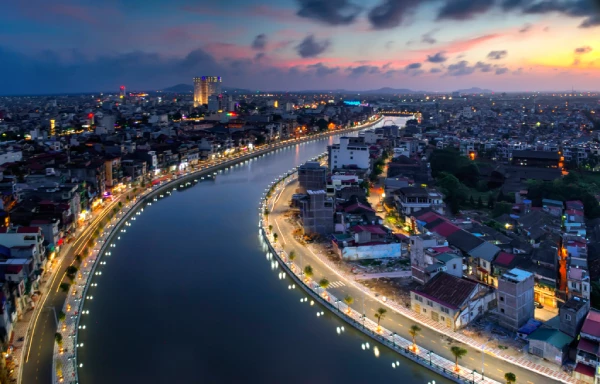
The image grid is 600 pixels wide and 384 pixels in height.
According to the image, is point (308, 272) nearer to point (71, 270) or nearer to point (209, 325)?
point (209, 325)

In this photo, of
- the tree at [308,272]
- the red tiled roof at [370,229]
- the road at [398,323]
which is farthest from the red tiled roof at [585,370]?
the red tiled roof at [370,229]

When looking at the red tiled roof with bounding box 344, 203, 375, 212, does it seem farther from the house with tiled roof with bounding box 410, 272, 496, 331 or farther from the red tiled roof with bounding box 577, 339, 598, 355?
the red tiled roof with bounding box 577, 339, 598, 355

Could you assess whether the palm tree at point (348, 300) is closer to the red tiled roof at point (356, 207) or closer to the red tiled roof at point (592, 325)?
the red tiled roof at point (592, 325)

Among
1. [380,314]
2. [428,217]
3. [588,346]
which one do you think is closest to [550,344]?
[588,346]

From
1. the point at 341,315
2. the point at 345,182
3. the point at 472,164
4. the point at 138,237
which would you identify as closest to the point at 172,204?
the point at 138,237

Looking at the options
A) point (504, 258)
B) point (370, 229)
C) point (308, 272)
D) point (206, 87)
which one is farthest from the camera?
point (206, 87)

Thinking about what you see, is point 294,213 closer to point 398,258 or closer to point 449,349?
point 398,258
